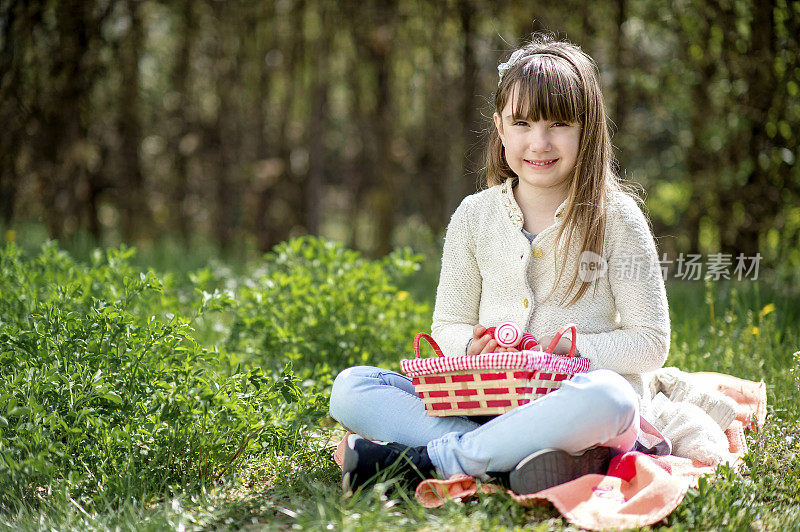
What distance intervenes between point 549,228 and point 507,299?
24 centimetres

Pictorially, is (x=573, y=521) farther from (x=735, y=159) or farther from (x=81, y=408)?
(x=735, y=159)

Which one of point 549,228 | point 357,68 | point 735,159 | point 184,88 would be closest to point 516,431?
point 549,228

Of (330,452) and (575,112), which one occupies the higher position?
(575,112)

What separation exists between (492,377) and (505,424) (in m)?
0.12

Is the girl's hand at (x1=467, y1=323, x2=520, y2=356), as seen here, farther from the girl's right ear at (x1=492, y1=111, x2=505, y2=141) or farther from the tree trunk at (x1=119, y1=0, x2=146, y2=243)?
the tree trunk at (x1=119, y1=0, x2=146, y2=243)

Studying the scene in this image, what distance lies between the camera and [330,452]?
8.13 feet

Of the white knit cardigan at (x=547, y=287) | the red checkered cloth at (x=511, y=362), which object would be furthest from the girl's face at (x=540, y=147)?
the red checkered cloth at (x=511, y=362)

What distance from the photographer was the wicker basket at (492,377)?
206cm

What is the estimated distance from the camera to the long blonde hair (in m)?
2.24

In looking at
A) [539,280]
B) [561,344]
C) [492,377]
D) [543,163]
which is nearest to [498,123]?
[543,163]

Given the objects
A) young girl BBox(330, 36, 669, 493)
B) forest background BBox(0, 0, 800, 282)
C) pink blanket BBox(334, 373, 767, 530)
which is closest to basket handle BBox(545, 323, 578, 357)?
young girl BBox(330, 36, 669, 493)

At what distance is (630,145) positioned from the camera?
599 cm

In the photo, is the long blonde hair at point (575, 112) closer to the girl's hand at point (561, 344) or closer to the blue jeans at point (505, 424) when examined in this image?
the girl's hand at point (561, 344)

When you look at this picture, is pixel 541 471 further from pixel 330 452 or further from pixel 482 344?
pixel 330 452
